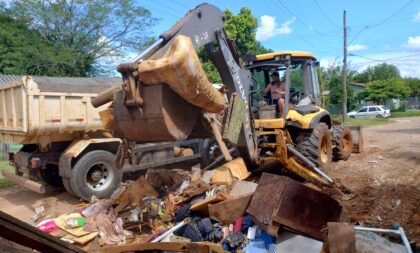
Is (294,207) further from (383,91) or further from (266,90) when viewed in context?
(383,91)

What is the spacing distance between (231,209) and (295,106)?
128 inches

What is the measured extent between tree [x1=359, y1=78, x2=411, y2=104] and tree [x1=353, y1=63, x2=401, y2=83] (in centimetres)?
1630

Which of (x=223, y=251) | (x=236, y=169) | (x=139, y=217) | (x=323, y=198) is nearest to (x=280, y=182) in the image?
(x=323, y=198)

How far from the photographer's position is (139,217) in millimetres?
5402

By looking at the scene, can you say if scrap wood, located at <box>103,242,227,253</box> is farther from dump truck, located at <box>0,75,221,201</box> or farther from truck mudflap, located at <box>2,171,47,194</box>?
truck mudflap, located at <box>2,171,47,194</box>

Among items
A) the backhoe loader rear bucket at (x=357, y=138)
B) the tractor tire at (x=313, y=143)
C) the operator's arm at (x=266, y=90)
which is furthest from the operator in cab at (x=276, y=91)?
the backhoe loader rear bucket at (x=357, y=138)

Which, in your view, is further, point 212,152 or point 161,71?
point 212,152

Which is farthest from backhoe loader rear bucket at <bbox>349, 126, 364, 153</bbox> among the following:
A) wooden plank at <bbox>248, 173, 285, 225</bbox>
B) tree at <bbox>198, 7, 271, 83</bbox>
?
tree at <bbox>198, 7, 271, 83</bbox>

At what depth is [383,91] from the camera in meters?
44.8

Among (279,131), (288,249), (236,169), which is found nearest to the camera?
(288,249)

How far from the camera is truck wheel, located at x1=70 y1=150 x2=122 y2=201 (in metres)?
7.09

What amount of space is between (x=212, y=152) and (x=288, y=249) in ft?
15.3

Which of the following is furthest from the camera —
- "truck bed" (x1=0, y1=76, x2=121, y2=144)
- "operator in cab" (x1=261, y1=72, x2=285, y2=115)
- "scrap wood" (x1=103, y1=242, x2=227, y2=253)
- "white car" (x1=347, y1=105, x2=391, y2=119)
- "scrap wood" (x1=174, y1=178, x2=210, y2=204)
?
"white car" (x1=347, y1=105, x2=391, y2=119)

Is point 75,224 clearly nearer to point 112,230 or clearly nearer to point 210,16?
point 112,230
